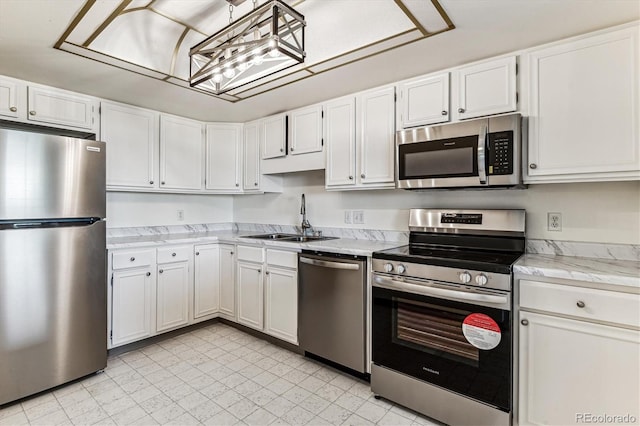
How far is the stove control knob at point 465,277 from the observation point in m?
1.78

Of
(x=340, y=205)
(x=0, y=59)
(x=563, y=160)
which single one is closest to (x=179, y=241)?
(x=340, y=205)

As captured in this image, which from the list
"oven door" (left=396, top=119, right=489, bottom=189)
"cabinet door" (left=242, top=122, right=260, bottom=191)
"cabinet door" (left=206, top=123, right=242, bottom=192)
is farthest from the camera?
"cabinet door" (left=206, top=123, right=242, bottom=192)

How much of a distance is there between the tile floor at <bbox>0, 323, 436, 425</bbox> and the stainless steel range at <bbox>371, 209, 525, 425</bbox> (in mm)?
211

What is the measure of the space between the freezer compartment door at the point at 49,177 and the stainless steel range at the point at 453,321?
6.73 feet

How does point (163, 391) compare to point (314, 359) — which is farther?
point (314, 359)

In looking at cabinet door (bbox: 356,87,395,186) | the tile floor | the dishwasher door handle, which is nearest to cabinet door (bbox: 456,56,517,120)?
cabinet door (bbox: 356,87,395,186)

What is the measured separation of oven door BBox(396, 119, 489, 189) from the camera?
6.62ft

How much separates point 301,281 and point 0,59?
2526 mm

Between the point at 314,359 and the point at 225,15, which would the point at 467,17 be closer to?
the point at 225,15

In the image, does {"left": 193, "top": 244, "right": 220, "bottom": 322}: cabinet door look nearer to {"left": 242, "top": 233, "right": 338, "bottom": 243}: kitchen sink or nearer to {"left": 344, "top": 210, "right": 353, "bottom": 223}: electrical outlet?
{"left": 242, "top": 233, "right": 338, "bottom": 243}: kitchen sink

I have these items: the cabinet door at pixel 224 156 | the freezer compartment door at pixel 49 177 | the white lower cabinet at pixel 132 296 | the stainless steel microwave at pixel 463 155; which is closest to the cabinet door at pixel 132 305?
the white lower cabinet at pixel 132 296

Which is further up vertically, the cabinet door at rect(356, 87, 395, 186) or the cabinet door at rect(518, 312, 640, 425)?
the cabinet door at rect(356, 87, 395, 186)

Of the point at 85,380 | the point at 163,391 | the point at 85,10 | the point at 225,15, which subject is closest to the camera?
the point at 85,10

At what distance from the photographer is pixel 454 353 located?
1.85m
